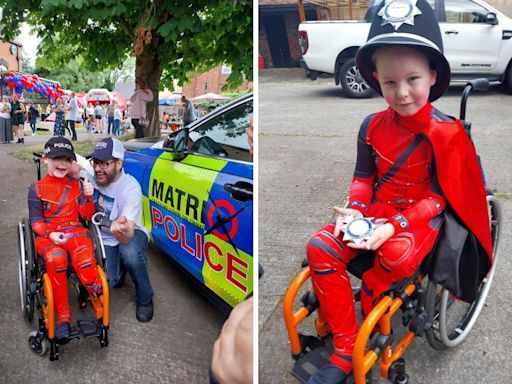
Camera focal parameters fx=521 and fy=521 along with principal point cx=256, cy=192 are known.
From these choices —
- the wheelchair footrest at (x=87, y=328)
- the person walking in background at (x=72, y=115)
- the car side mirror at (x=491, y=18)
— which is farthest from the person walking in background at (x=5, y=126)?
the car side mirror at (x=491, y=18)

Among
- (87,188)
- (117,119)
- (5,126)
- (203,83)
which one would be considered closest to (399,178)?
(87,188)

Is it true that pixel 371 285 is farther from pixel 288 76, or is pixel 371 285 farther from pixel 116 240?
pixel 288 76

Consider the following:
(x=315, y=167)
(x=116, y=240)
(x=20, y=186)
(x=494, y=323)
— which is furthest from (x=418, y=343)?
(x=20, y=186)

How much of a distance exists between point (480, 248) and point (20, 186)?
9.89 ft

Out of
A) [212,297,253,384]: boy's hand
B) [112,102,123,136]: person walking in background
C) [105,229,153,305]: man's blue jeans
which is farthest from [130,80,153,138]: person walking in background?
[212,297,253,384]: boy's hand

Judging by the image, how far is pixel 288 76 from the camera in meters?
6.88

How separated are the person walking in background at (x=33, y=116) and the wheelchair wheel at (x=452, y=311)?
2.32 m

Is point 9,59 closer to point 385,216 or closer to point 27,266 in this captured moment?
point 27,266

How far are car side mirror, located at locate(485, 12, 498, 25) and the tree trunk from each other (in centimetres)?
298

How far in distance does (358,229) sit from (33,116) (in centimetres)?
241

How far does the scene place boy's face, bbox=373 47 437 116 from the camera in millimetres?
1356

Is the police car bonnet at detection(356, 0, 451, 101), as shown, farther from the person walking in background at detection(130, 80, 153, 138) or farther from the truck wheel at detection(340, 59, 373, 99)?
the truck wheel at detection(340, 59, 373, 99)

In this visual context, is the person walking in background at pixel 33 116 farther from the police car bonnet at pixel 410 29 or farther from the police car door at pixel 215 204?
the police car bonnet at pixel 410 29

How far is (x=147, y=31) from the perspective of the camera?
160 inches
